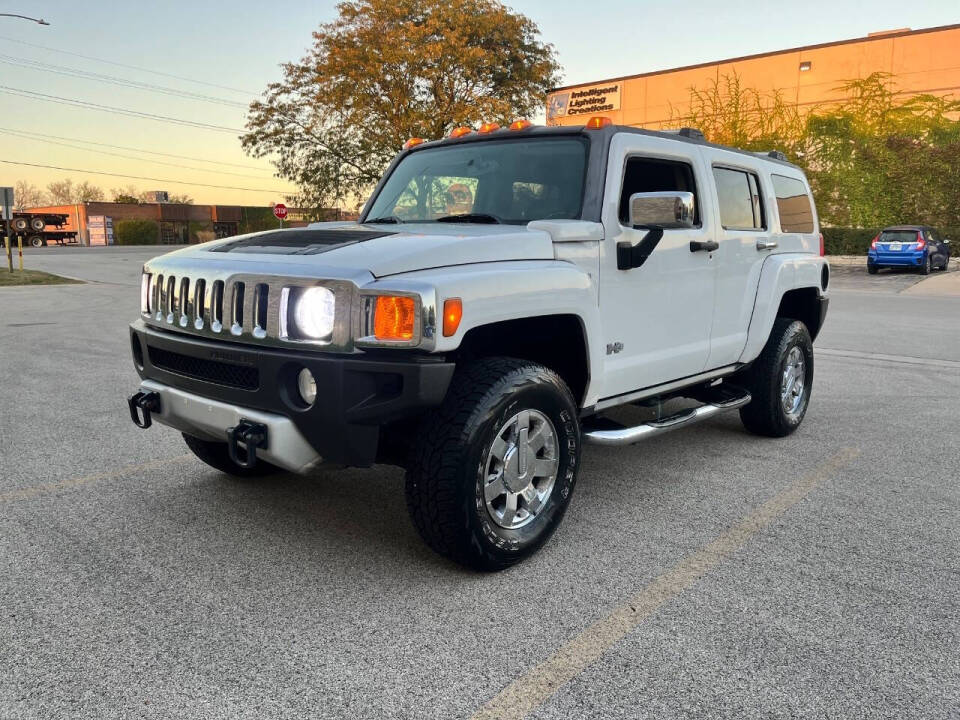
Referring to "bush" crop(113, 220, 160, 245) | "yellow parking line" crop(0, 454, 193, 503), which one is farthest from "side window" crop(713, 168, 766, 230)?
"bush" crop(113, 220, 160, 245)

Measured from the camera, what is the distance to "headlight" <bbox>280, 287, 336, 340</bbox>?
2965 mm

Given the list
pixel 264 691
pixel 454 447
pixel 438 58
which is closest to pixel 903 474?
pixel 454 447

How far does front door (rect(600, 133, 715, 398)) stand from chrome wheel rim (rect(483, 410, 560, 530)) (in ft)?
1.85

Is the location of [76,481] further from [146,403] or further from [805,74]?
[805,74]

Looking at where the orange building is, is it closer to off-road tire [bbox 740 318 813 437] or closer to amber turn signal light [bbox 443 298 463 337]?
off-road tire [bbox 740 318 813 437]

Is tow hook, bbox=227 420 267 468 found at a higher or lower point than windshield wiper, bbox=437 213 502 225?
lower

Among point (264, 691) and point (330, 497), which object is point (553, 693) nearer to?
point (264, 691)

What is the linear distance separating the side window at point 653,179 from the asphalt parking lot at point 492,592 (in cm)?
158

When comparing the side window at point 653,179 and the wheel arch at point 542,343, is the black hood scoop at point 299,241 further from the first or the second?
the side window at point 653,179

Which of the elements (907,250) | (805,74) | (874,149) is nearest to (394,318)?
(907,250)

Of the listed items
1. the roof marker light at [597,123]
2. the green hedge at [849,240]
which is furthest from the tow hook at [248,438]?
the green hedge at [849,240]

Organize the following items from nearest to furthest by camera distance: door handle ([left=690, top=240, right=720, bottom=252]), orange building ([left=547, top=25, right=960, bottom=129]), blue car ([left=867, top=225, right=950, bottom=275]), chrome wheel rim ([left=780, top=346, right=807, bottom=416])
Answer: door handle ([left=690, top=240, right=720, bottom=252])
chrome wheel rim ([left=780, top=346, right=807, bottom=416])
blue car ([left=867, top=225, right=950, bottom=275])
orange building ([left=547, top=25, right=960, bottom=129])

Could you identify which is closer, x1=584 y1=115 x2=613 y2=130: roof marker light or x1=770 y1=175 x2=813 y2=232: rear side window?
x1=584 y1=115 x2=613 y2=130: roof marker light

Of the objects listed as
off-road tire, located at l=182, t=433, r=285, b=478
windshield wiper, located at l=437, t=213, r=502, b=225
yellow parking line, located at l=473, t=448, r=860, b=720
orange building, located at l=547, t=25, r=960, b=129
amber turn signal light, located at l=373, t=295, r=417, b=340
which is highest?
orange building, located at l=547, t=25, r=960, b=129
